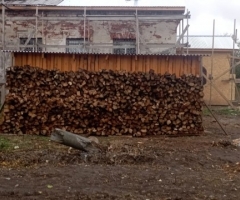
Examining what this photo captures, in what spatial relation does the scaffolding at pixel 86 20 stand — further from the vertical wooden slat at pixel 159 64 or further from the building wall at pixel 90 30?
the vertical wooden slat at pixel 159 64

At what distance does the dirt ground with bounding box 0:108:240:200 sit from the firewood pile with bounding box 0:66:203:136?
1272 millimetres

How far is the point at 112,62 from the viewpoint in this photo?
13516mm

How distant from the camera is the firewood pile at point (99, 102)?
1319 centimetres

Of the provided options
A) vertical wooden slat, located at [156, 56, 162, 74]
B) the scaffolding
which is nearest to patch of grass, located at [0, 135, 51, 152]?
vertical wooden slat, located at [156, 56, 162, 74]

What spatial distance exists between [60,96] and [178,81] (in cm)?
321

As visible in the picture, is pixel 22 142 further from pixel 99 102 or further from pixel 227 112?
pixel 227 112

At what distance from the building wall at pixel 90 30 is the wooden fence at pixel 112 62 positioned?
675 centimetres

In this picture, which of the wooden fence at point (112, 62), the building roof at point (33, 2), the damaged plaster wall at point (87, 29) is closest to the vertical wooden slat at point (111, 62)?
the wooden fence at point (112, 62)

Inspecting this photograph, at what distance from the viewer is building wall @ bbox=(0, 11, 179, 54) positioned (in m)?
20.4

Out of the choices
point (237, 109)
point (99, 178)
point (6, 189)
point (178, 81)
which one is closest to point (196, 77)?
point (178, 81)

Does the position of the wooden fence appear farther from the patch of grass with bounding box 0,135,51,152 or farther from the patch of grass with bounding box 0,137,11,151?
the patch of grass with bounding box 0,137,11,151

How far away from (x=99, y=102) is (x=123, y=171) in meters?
4.71

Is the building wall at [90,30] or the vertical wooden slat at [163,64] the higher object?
the building wall at [90,30]

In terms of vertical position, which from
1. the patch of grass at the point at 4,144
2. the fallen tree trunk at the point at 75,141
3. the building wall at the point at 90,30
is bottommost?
the patch of grass at the point at 4,144
